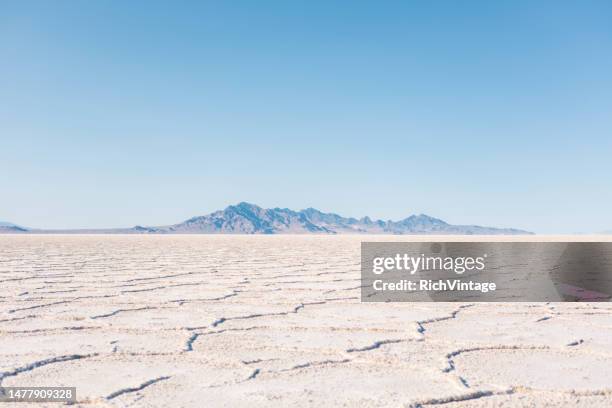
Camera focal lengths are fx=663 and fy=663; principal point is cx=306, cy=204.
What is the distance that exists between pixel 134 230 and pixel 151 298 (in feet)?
360

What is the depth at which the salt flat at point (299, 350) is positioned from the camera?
1.58 meters

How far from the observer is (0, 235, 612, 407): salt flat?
1.58 meters

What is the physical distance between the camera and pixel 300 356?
2012 mm

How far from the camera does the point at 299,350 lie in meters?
2.11

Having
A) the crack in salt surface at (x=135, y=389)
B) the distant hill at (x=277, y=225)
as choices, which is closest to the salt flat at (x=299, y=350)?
the crack in salt surface at (x=135, y=389)

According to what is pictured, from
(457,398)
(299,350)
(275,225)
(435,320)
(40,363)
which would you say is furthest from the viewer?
(275,225)

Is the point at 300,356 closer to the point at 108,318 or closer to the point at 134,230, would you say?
the point at 108,318

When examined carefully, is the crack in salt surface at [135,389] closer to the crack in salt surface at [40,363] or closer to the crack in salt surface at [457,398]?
the crack in salt surface at [40,363]

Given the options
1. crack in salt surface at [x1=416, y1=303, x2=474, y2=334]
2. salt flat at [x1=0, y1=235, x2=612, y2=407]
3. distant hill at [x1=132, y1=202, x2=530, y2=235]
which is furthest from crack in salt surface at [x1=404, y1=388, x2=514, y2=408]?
distant hill at [x1=132, y1=202, x2=530, y2=235]

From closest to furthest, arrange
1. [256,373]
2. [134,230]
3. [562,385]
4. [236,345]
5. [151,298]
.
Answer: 1. [562,385]
2. [256,373]
3. [236,345]
4. [151,298]
5. [134,230]

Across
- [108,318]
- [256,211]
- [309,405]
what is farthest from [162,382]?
[256,211]

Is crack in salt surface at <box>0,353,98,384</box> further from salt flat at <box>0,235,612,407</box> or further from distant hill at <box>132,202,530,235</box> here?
distant hill at <box>132,202,530,235</box>

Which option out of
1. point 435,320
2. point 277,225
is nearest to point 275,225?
point 277,225

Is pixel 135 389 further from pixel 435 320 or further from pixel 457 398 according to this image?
pixel 435 320
